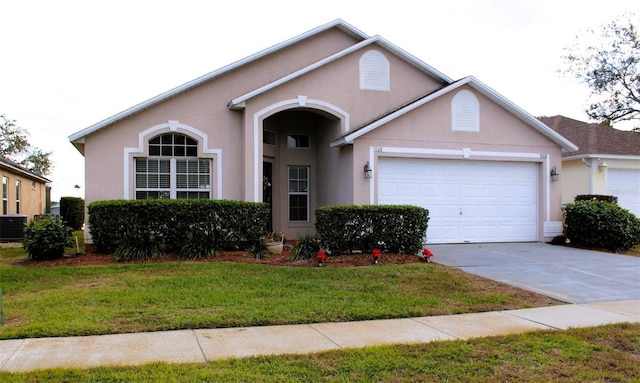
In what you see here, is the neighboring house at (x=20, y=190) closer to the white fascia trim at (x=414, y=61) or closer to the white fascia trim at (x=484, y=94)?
the white fascia trim at (x=484, y=94)

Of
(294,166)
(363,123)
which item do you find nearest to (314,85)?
(363,123)

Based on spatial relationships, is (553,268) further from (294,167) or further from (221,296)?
(294,167)

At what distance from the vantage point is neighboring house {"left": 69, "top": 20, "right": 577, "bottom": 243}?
1382 centimetres

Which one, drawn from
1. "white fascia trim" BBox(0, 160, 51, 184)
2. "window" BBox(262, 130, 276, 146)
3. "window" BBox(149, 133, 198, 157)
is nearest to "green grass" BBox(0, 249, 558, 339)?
"window" BBox(149, 133, 198, 157)

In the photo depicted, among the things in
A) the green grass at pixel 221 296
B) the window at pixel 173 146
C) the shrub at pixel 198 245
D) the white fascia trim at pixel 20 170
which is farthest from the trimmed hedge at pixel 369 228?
the white fascia trim at pixel 20 170

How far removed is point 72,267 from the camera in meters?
10.5

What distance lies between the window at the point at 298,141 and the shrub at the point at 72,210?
16.0 m

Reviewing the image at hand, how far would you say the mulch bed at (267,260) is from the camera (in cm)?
1088

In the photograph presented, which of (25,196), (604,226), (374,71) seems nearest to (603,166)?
(604,226)

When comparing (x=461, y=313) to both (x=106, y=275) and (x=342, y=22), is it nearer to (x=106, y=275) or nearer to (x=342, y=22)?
(x=106, y=275)

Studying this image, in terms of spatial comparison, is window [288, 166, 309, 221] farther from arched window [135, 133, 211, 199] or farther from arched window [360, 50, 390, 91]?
arched window [360, 50, 390, 91]

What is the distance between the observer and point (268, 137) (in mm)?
15992

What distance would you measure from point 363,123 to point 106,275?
8.38 metres

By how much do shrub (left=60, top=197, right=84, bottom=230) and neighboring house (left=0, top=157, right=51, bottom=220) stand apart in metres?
1.76
